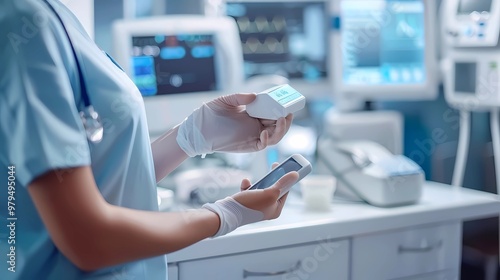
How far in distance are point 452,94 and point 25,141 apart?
5.87 feet

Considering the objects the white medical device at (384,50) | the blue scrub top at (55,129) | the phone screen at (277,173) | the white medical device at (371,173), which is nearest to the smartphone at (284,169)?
the phone screen at (277,173)

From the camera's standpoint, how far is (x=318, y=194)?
1.83m

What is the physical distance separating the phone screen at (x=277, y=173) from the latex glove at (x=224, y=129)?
0.05 meters

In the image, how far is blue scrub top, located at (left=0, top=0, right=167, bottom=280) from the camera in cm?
86

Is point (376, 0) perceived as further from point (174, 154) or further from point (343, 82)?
point (174, 154)

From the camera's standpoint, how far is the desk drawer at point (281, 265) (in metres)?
1.54

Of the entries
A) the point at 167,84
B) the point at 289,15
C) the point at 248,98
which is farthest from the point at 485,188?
the point at 248,98

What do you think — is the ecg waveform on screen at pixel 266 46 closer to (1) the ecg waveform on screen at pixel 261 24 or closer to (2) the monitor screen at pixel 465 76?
(1) the ecg waveform on screen at pixel 261 24

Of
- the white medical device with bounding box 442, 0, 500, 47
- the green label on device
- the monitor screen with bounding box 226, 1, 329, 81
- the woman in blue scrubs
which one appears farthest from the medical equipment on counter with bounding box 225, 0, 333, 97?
the woman in blue scrubs

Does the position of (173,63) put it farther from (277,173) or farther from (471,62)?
(471,62)

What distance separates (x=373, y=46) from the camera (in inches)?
88.2

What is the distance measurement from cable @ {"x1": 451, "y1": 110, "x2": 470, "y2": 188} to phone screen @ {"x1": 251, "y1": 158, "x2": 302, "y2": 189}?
47.6 inches

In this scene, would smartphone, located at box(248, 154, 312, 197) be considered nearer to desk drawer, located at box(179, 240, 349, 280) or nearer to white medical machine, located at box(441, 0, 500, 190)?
desk drawer, located at box(179, 240, 349, 280)

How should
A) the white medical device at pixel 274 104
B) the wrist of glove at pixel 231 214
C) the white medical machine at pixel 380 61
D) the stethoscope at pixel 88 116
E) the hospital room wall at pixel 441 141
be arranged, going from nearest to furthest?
the stethoscope at pixel 88 116
the wrist of glove at pixel 231 214
the white medical device at pixel 274 104
the white medical machine at pixel 380 61
the hospital room wall at pixel 441 141
